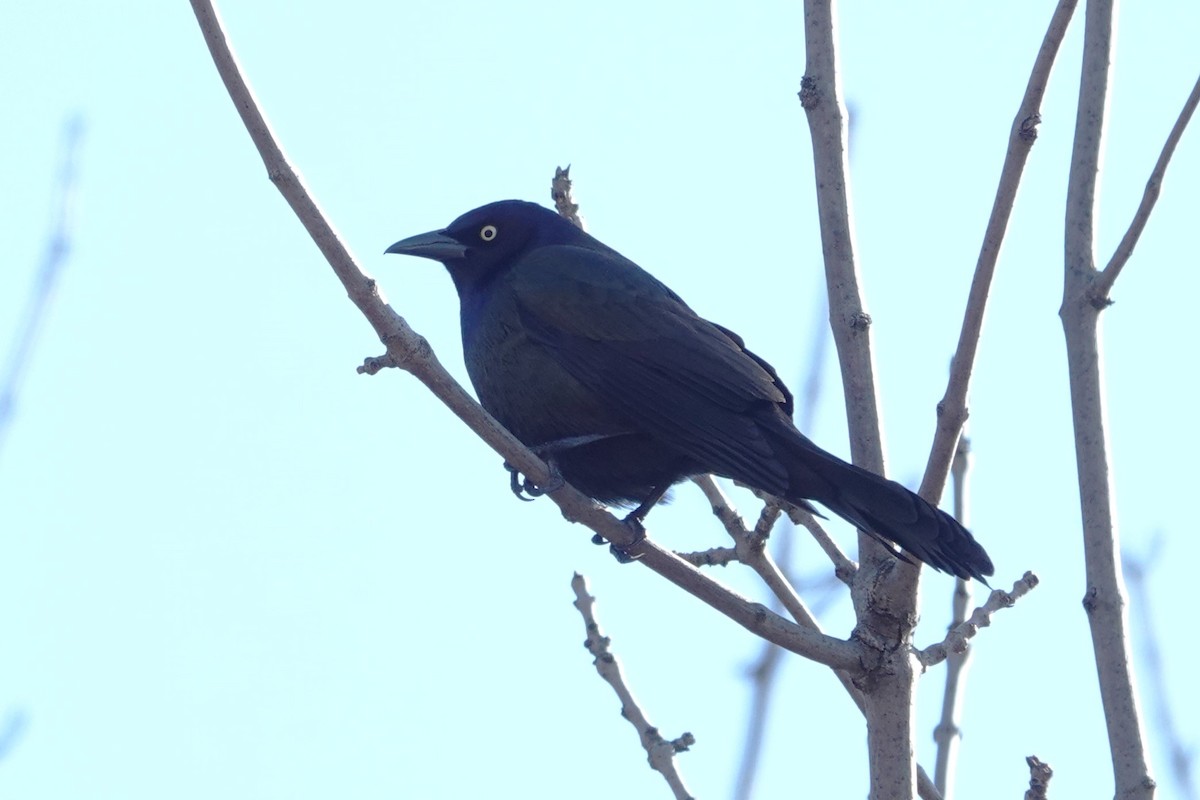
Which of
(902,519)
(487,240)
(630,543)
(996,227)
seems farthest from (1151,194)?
(487,240)

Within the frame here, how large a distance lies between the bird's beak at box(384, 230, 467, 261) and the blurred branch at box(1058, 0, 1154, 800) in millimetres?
2891

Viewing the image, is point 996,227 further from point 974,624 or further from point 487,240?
point 487,240

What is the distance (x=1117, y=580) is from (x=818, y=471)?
112 centimetres

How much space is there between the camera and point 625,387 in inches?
194

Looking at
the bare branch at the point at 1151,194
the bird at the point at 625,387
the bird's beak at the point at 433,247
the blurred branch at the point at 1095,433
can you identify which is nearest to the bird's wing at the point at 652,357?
the bird at the point at 625,387

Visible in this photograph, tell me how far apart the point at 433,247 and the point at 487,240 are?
230 millimetres

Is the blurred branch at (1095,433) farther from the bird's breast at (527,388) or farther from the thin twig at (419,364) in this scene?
the bird's breast at (527,388)

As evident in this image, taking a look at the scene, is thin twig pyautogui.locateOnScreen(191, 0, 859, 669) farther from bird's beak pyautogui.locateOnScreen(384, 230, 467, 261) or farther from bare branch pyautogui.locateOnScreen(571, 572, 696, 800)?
bird's beak pyautogui.locateOnScreen(384, 230, 467, 261)

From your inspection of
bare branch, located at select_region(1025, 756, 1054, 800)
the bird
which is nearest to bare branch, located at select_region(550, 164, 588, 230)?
the bird

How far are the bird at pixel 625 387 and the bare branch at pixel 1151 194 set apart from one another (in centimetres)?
90

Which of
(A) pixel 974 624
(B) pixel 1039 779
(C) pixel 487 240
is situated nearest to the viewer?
(B) pixel 1039 779

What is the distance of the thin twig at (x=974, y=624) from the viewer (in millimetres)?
3854

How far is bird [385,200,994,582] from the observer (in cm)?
446

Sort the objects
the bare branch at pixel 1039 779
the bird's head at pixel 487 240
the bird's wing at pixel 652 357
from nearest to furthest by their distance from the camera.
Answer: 1. the bare branch at pixel 1039 779
2. the bird's wing at pixel 652 357
3. the bird's head at pixel 487 240
